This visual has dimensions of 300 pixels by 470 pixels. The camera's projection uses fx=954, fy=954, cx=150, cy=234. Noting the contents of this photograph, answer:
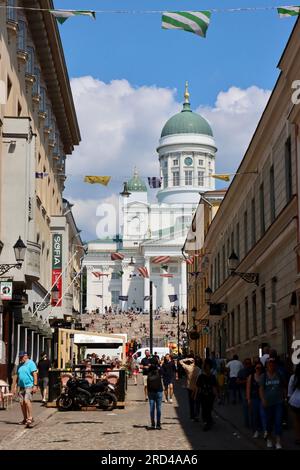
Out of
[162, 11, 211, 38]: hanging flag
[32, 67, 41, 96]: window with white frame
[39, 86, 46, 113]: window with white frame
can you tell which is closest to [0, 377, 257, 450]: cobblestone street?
[162, 11, 211, 38]: hanging flag

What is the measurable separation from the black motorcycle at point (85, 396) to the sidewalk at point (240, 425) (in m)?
3.02

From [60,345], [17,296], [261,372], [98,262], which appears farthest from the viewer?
[98,262]

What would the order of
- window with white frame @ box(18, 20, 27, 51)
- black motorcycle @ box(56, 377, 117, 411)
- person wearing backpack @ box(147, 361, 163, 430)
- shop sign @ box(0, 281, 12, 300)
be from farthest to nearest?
window with white frame @ box(18, 20, 27, 51) → shop sign @ box(0, 281, 12, 300) → black motorcycle @ box(56, 377, 117, 411) → person wearing backpack @ box(147, 361, 163, 430)

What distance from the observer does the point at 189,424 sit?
21609 millimetres

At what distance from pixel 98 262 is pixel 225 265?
4664 inches

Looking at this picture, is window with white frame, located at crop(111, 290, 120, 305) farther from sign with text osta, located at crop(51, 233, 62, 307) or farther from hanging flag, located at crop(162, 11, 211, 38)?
hanging flag, located at crop(162, 11, 211, 38)

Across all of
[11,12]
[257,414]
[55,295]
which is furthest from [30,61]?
[257,414]

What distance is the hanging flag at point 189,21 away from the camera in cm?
1795

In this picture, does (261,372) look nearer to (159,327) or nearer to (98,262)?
(159,327)

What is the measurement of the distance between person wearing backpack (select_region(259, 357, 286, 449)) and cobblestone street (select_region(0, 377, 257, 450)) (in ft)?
2.30

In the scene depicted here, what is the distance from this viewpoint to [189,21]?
18.0 m

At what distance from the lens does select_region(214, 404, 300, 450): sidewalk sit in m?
16.6

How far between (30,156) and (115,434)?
13580mm
